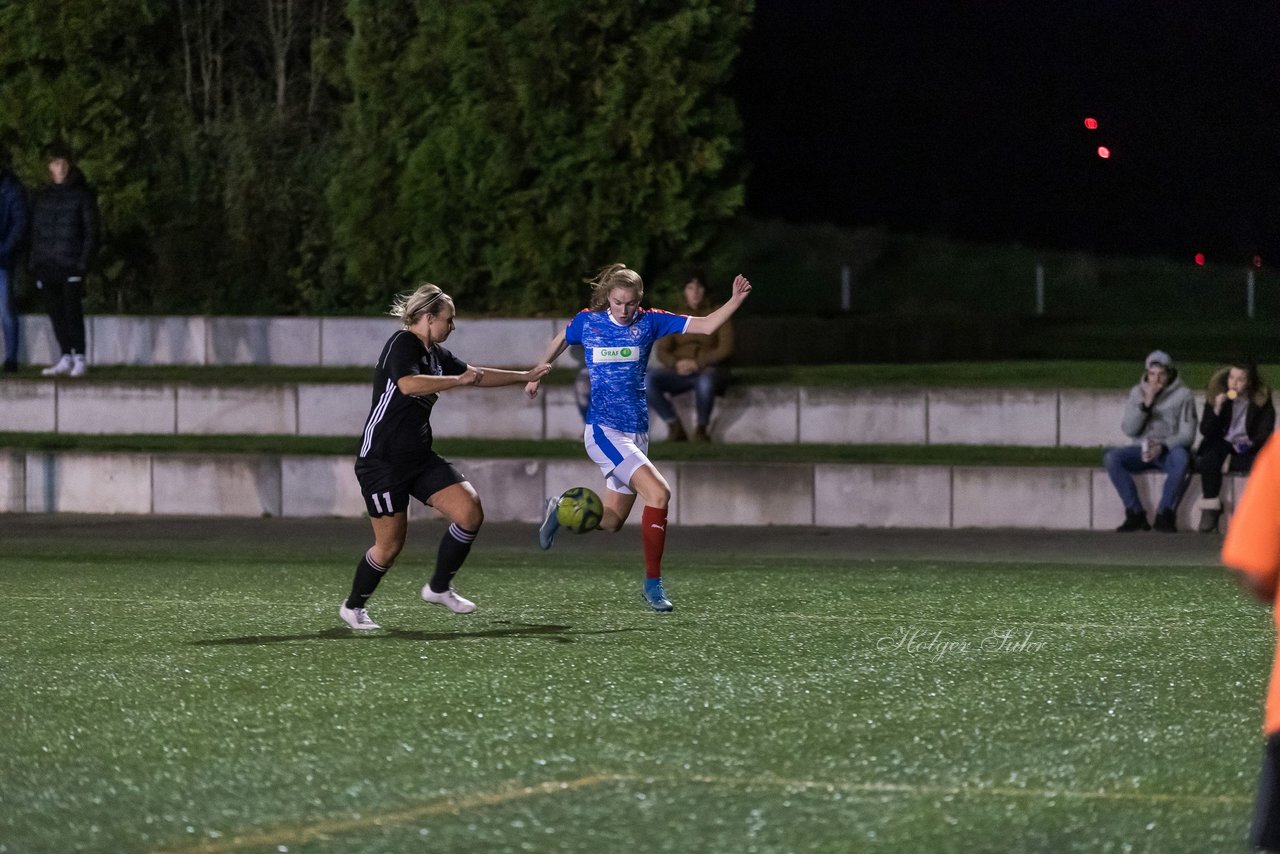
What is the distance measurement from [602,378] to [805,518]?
17.4ft

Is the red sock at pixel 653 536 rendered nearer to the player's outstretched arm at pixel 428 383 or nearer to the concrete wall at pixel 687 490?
the player's outstretched arm at pixel 428 383

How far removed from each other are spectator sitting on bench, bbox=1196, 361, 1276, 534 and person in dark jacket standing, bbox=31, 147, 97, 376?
10209 millimetres

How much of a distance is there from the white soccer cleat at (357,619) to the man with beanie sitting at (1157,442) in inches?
293

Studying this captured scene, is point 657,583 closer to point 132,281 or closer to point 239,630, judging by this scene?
point 239,630

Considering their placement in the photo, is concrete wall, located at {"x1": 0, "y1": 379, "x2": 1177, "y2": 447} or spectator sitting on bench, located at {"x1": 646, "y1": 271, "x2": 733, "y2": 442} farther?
spectator sitting on bench, located at {"x1": 646, "y1": 271, "x2": 733, "y2": 442}

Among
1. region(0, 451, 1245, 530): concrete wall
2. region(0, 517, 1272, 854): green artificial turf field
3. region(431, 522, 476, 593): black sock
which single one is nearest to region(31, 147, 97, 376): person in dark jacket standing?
region(0, 451, 1245, 530): concrete wall

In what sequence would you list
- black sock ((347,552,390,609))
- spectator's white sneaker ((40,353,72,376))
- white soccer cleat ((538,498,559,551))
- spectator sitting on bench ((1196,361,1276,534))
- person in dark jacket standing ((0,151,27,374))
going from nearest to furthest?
1. black sock ((347,552,390,609))
2. white soccer cleat ((538,498,559,551))
3. spectator sitting on bench ((1196,361,1276,534))
4. spectator's white sneaker ((40,353,72,376))
5. person in dark jacket standing ((0,151,27,374))

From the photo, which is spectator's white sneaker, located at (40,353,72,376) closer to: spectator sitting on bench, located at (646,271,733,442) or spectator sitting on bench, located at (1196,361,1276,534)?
spectator sitting on bench, located at (646,271,733,442)

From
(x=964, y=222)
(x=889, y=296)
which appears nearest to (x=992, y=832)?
(x=889, y=296)

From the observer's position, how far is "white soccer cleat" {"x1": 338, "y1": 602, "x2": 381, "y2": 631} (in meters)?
10.3

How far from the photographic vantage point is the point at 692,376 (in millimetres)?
18000

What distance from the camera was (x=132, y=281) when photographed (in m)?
22.9

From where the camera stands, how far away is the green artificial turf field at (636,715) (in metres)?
6.09

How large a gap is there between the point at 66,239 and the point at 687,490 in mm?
6757
